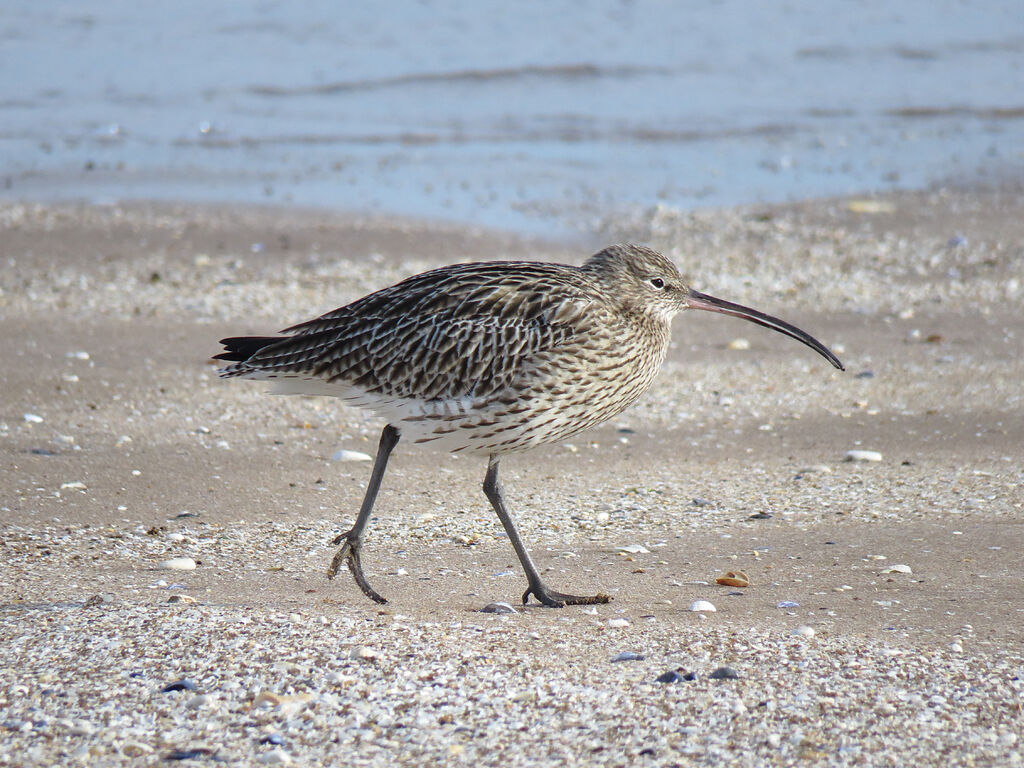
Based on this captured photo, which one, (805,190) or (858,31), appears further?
(858,31)

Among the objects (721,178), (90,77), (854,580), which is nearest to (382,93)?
(90,77)

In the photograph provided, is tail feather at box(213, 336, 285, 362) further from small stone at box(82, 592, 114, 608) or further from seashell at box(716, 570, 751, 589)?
seashell at box(716, 570, 751, 589)

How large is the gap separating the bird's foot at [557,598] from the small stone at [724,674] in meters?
0.97

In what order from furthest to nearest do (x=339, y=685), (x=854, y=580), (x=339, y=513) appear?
(x=339, y=513) < (x=854, y=580) < (x=339, y=685)

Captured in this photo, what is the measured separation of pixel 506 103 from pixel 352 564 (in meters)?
15.6

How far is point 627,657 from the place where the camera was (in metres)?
4.55

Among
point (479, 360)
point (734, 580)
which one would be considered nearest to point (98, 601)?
point (479, 360)

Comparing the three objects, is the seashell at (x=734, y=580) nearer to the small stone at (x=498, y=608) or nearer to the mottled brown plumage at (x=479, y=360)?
the mottled brown plumage at (x=479, y=360)

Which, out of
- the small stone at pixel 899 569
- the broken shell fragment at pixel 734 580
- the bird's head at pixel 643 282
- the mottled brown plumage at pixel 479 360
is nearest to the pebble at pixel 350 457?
the mottled brown plumage at pixel 479 360

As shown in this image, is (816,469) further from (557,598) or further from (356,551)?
(356,551)

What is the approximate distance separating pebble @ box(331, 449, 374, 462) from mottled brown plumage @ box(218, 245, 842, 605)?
169 cm

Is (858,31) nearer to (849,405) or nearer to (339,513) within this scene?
(849,405)

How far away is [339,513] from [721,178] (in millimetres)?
9969

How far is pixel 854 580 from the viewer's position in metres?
5.53
